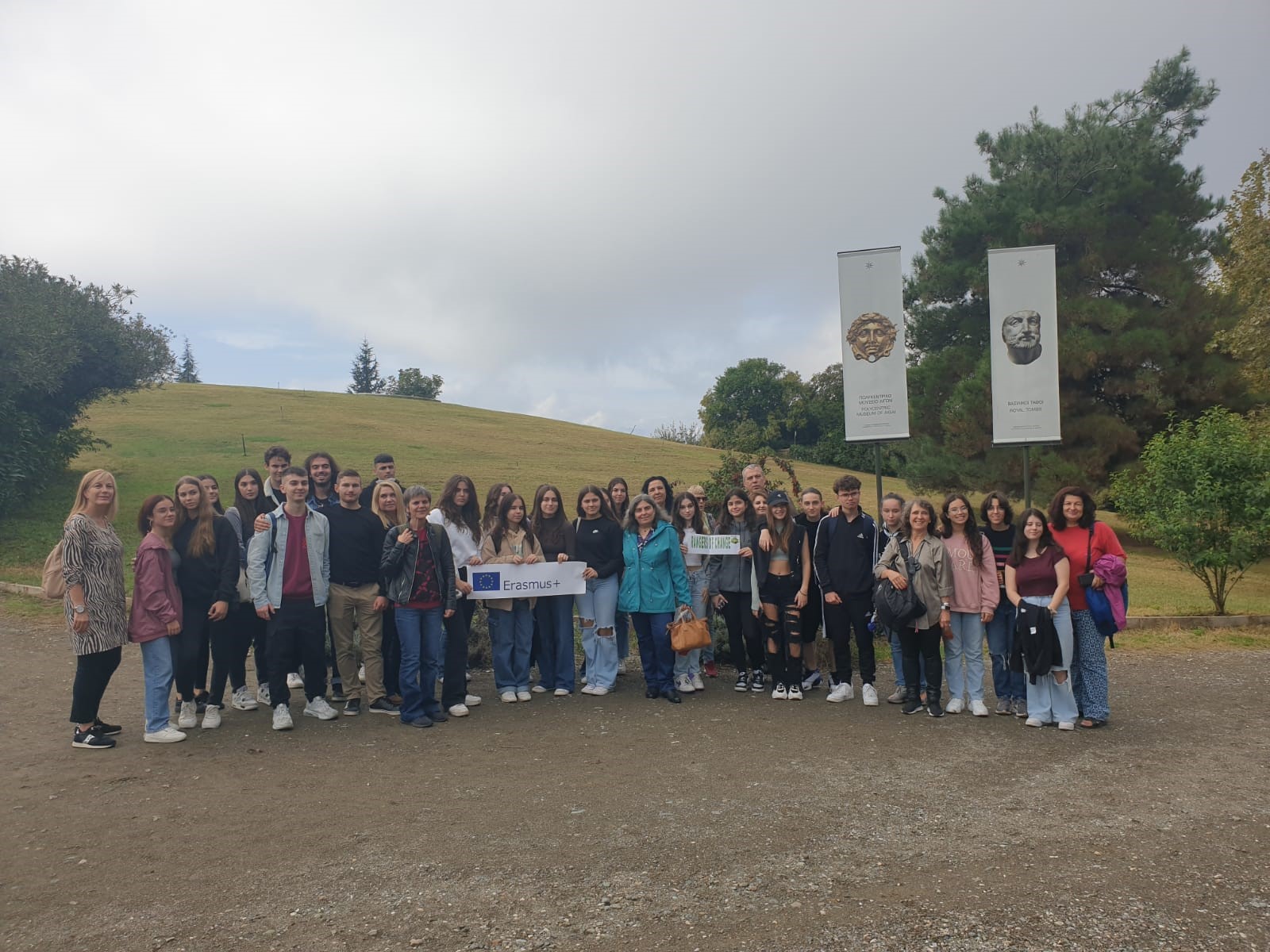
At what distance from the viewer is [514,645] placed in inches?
328

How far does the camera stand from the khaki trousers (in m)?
7.47

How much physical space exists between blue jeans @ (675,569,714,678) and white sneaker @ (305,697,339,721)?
3.35 meters

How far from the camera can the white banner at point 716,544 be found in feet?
27.3

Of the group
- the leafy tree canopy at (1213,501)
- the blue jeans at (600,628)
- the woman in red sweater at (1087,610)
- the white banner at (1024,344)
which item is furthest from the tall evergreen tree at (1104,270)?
the blue jeans at (600,628)

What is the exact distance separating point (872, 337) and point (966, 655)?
4.95m

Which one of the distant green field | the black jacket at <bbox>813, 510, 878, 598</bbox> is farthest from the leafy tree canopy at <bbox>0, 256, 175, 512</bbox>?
the black jacket at <bbox>813, 510, 878, 598</bbox>

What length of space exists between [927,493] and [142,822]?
29010mm

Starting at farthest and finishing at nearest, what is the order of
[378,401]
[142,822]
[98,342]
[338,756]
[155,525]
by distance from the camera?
[378,401] → [98,342] → [155,525] → [338,756] → [142,822]

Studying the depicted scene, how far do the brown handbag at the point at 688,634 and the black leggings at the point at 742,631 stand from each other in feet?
1.71

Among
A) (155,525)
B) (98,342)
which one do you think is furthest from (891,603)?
(98,342)

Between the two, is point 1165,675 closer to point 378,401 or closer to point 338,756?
point 338,756

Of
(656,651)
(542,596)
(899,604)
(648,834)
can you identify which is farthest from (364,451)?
(648,834)

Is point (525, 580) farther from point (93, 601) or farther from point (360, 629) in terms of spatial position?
point (93, 601)

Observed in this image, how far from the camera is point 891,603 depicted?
7.35 metres
